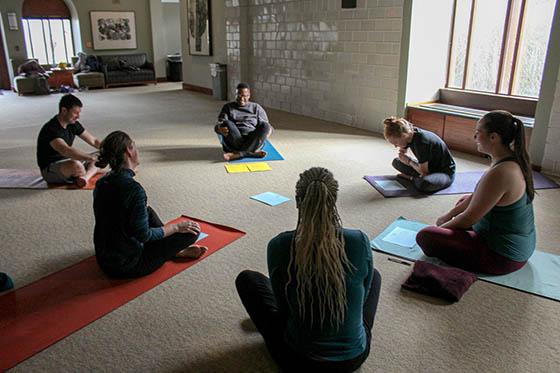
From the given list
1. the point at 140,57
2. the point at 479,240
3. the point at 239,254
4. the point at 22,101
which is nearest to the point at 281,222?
the point at 239,254

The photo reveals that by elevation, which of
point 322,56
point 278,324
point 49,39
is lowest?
point 278,324

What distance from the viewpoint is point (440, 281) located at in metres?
2.54

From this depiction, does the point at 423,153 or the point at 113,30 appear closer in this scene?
the point at 423,153

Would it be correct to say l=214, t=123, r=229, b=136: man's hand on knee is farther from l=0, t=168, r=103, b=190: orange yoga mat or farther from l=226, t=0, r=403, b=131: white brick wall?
l=226, t=0, r=403, b=131: white brick wall

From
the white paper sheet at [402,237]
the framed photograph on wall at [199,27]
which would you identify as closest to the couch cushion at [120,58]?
the framed photograph on wall at [199,27]

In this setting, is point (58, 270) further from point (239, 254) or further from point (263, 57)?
point (263, 57)

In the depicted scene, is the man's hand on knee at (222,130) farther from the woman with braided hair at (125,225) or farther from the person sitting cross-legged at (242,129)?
the woman with braided hair at (125,225)

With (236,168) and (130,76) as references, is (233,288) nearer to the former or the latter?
(236,168)

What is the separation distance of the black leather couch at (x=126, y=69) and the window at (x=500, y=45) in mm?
9070

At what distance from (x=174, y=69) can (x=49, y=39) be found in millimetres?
3468

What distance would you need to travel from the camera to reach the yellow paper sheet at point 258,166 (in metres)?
4.88

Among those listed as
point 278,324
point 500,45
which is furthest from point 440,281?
point 500,45

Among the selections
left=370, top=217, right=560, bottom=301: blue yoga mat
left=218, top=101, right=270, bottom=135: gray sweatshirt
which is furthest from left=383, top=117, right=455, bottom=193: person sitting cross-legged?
left=218, top=101, right=270, bottom=135: gray sweatshirt

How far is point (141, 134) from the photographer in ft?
21.8
